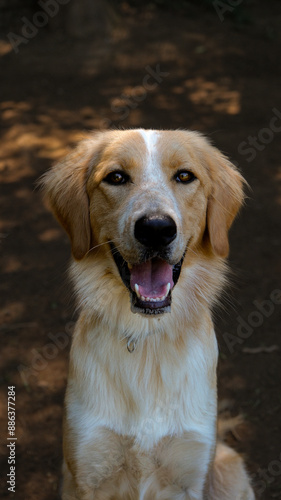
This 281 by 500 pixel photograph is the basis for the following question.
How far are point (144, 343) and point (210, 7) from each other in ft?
26.5

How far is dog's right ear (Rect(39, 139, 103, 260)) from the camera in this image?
120 inches

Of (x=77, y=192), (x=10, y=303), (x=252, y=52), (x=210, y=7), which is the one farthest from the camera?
(x=210, y=7)

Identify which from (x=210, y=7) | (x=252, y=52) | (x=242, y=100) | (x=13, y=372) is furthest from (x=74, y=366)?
(x=210, y=7)

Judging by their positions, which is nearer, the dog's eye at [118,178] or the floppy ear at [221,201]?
the dog's eye at [118,178]

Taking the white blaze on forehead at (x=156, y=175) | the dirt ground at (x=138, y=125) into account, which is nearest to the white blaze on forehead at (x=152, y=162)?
the white blaze on forehead at (x=156, y=175)

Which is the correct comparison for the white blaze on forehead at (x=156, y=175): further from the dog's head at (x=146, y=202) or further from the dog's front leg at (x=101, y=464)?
the dog's front leg at (x=101, y=464)

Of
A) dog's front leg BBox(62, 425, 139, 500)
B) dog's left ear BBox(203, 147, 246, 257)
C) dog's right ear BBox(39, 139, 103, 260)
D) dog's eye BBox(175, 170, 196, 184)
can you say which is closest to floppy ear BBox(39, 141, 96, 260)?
dog's right ear BBox(39, 139, 103, 260)

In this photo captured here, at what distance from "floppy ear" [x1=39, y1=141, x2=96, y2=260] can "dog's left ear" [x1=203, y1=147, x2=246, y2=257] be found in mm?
614

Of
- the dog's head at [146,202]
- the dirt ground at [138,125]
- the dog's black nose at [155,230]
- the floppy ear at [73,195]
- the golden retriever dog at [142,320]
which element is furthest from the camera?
the dirt ground at [138,125]

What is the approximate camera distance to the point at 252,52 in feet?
29.2

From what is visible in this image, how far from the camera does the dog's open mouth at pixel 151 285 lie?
9.01 ft

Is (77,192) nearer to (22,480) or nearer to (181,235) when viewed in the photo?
(181,235)

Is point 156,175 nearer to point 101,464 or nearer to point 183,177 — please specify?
point 183,177

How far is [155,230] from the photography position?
102 inches
